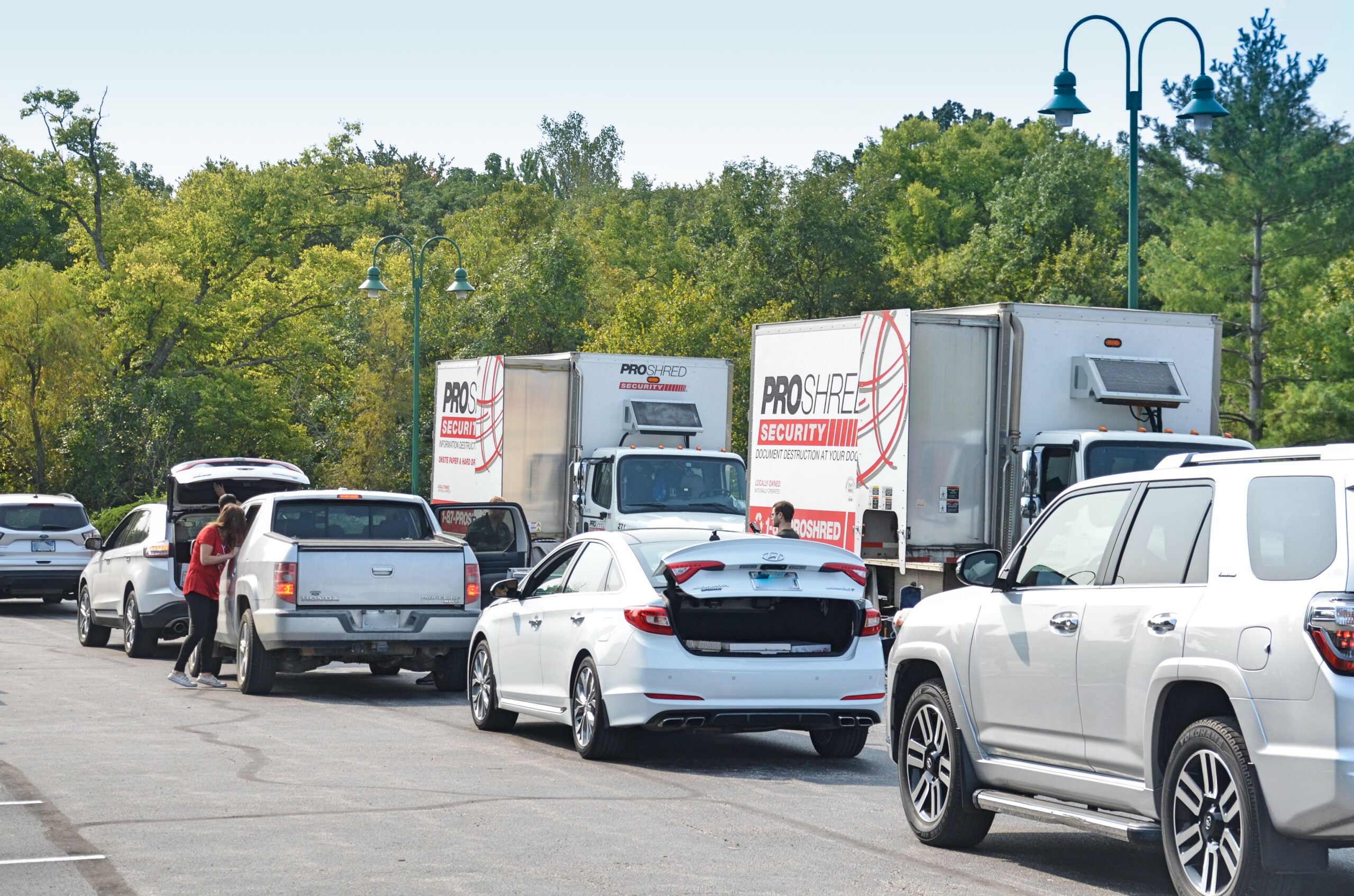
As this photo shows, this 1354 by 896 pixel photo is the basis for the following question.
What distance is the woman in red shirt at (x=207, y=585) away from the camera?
15.8 meters

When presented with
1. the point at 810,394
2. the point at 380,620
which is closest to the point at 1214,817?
the point at 380,620

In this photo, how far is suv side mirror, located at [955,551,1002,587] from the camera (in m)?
7.92

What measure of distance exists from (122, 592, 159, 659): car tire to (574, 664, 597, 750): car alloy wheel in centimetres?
871

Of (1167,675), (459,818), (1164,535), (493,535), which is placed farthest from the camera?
(493,535)

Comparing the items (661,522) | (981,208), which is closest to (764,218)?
(981,208)

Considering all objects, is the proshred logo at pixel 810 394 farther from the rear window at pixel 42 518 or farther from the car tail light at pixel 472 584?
the rear window at pixel 42 518

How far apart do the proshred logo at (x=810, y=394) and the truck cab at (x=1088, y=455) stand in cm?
237

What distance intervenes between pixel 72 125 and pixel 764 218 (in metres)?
22.0

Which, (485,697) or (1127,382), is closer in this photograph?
(485,697)

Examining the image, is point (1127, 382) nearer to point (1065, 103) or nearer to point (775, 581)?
point (1065, 103)

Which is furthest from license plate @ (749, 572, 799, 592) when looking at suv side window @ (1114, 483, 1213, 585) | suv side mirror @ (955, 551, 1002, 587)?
suv side window @ (1114, 483, 1213, 585)

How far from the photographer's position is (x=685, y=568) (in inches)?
A: 424

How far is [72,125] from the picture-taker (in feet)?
171

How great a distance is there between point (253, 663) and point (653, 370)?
10704 millimetres
